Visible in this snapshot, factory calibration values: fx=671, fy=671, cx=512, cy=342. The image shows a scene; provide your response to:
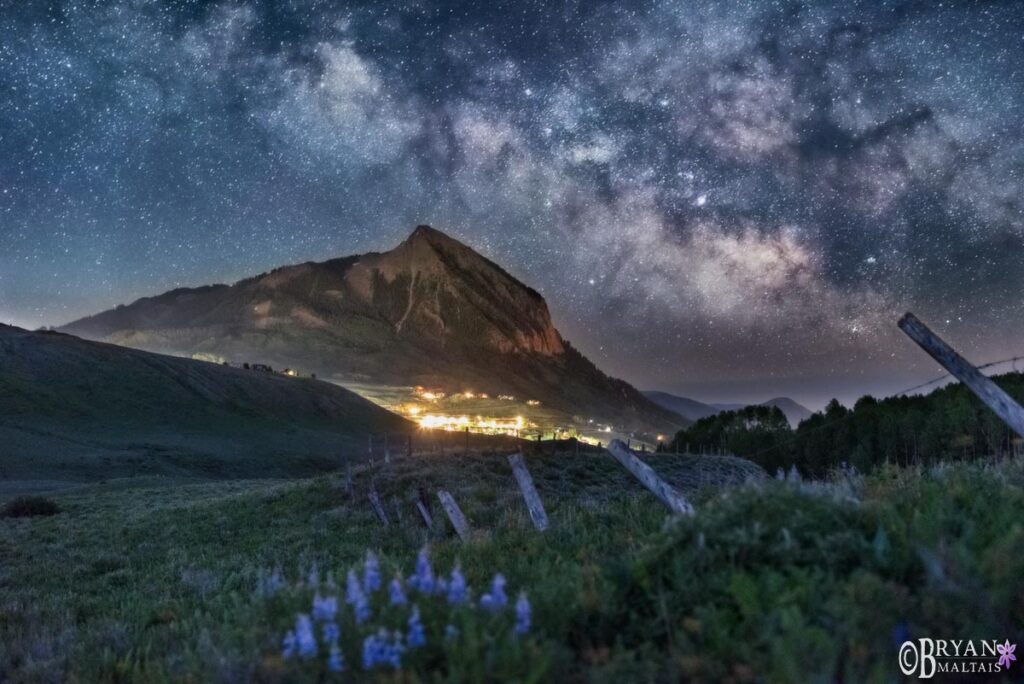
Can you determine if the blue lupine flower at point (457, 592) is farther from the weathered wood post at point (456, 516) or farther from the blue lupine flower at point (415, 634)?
the weathered wood post at point (456, 516)

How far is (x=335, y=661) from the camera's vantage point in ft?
9.52

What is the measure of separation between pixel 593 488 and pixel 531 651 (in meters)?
28.5

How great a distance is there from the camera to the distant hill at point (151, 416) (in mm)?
79438

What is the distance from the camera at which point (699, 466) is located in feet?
158

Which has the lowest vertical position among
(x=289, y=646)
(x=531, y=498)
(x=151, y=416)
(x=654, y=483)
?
(x=151, y=416)

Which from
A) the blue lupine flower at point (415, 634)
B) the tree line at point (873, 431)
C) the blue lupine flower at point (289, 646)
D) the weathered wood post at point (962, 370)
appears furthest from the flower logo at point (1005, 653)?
the tree line at point (873, 431)

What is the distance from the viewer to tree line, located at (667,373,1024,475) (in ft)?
273

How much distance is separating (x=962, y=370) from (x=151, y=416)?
125 m

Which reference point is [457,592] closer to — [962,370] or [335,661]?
[335,661]

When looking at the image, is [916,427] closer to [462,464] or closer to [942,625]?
[462,464]

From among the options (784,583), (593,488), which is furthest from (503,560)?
(593,488)

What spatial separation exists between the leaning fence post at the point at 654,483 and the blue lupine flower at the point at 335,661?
4.08 metres

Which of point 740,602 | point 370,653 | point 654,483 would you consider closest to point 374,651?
point 370,653

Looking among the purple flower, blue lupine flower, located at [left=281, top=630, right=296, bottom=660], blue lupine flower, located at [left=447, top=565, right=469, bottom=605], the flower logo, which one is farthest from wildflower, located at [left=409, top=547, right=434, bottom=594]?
the flower logo
